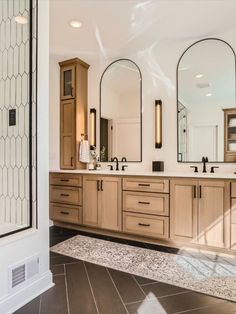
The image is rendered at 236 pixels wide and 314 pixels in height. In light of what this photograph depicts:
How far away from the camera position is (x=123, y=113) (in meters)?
3.77

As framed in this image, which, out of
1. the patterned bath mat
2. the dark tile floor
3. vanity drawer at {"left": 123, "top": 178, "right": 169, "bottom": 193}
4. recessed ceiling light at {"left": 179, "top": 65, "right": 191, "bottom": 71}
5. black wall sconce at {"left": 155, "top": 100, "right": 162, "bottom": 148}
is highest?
recessed ceiling light at {"left": 179, "top": 65, "right": 191, "bottom": 71}

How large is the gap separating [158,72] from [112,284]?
2919 mm

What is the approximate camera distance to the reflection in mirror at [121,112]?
3697mm

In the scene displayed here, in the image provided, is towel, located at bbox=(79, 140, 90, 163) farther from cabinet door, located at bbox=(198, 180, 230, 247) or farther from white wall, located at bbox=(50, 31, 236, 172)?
cabinet door, located at bbox=(198, 180, 230, 247)

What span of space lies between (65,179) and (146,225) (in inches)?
55.5

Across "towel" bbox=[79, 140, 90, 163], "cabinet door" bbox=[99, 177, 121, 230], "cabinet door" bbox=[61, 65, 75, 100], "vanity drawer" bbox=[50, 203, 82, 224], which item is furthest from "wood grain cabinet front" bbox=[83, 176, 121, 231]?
"cabinet door" bbox=[61, 65, 75, 100]

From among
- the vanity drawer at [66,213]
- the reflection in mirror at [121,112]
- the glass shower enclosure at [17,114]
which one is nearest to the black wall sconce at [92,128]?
the reflection in mirror at [121,112]

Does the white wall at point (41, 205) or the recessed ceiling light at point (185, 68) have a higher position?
the recessed ceiling light at point (185, 68)

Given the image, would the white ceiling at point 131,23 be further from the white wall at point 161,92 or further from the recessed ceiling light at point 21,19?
the recessed ceiling light at point 21,19

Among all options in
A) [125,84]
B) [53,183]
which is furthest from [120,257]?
[125,84]

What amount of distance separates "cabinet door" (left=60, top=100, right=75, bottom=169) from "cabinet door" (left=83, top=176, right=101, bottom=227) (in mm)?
671

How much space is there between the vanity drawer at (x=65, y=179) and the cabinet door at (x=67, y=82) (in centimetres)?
133

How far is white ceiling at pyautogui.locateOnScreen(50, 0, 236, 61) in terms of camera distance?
2588 mm

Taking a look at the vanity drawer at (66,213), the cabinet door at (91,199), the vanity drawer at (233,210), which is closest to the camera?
the vanity drawer at (233,210)
